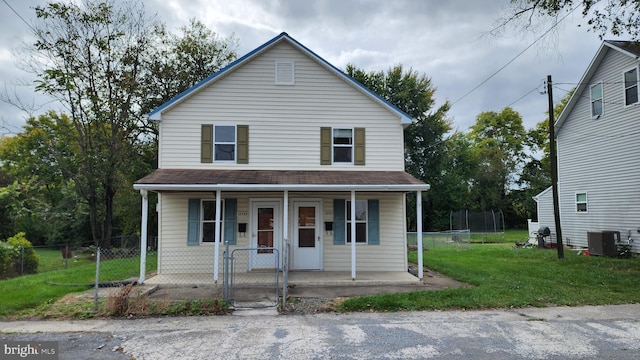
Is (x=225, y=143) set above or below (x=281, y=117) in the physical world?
below

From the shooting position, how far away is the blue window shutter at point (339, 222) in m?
11.5

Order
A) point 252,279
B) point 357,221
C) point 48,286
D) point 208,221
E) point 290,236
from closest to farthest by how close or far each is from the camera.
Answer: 1. point 48,286
2. point 252,279
3. point 208,221
4. point 290,236
5. point 357,221

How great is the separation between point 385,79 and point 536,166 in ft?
65.9

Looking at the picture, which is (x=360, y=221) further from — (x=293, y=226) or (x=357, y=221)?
(x=293, y=226)

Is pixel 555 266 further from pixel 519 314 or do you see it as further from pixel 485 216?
pixel 485 216

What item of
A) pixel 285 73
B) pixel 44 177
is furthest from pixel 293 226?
pixel 44 177

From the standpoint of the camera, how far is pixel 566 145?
18.1m

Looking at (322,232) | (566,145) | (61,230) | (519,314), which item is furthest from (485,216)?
(61,230)

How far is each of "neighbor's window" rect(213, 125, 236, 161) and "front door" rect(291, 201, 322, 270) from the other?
2.51 metres

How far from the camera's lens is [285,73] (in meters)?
11.8

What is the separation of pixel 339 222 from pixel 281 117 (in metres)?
3.69

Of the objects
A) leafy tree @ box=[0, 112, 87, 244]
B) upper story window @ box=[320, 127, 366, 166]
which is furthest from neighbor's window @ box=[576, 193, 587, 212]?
leafy tree @ box=[0, 112, 87, 244]

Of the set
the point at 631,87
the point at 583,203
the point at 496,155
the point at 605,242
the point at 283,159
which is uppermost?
the point at 496,155

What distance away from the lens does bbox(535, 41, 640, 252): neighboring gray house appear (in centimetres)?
1442
